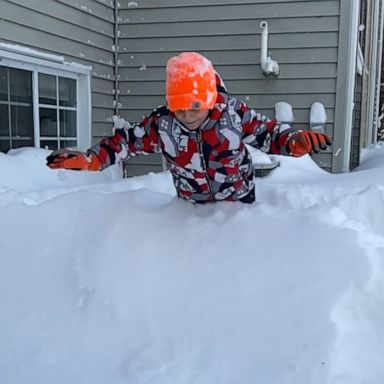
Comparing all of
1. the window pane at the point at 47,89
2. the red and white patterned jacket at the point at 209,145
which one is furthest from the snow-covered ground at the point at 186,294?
the window pane at the point at 47,89

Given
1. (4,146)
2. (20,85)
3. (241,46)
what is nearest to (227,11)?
(241,46)

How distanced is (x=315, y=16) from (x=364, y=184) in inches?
77.0

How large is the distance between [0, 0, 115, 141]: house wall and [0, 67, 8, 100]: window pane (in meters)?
0.24

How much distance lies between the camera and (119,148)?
271cm

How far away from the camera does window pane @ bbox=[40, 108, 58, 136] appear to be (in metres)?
4.75

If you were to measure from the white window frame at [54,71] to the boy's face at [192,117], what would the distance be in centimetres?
231

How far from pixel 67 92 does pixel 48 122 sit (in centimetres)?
42

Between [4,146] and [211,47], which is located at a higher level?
[211,47]

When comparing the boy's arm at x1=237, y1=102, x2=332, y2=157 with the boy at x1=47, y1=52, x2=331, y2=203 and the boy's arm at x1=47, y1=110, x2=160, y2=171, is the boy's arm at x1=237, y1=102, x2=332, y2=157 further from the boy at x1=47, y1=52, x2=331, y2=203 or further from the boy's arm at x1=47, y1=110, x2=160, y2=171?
the boy's arm at x1=47, y1=110, x2=160, y2=171

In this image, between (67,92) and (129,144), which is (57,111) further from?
(129,144)

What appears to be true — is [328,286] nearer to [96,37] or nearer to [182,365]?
[182,365]

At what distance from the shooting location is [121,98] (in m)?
5.70

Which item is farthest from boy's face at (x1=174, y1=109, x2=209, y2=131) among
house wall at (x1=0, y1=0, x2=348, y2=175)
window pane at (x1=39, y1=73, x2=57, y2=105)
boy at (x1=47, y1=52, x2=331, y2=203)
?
house wall at (x1=0, y1=0, x2=348, y2=175)

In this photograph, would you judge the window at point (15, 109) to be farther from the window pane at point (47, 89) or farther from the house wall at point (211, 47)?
the house wall at point (211, 47)
